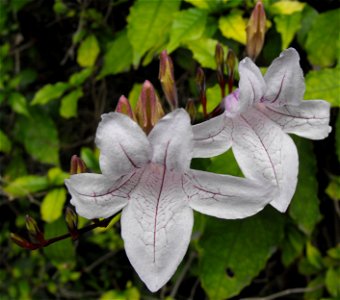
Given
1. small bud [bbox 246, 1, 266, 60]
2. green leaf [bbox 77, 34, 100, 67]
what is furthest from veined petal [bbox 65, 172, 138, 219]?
green leaf [bbox 77, 34, 100, 67]

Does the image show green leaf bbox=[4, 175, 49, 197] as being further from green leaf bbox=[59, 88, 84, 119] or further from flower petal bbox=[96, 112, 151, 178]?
flower petal bbox=[96, 112, 151, 178]

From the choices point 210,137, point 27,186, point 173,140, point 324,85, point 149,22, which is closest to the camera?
point 173,140

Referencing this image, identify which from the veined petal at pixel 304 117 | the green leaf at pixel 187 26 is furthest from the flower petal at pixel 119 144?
the green leaf at pixel 187 26

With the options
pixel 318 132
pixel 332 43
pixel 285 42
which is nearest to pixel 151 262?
pixel 318 132

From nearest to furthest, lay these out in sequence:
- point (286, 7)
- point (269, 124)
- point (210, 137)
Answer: point (210, 137)
point (269, 124)
point (286, 7)

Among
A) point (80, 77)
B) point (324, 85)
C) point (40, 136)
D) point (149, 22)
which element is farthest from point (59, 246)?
point (324, 85)

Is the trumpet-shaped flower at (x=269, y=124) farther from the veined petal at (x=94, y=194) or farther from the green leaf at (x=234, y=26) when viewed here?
the green leaf at (x=234, y=26)

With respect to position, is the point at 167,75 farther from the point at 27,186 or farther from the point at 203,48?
the point at 27,186
